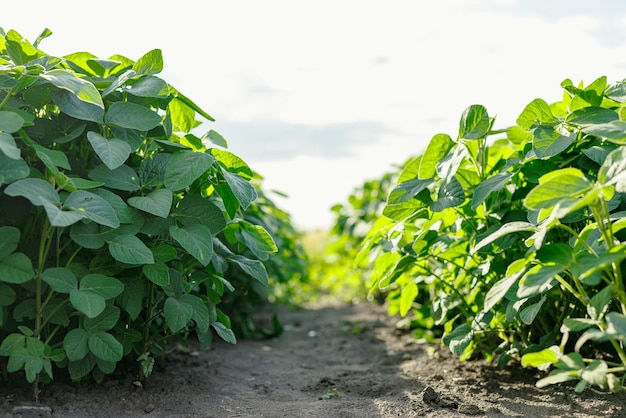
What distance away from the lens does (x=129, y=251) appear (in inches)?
70.7

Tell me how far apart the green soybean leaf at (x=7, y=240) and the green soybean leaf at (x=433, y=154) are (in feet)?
4.25

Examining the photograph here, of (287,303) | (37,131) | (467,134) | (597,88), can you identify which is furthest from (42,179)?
(287,303)

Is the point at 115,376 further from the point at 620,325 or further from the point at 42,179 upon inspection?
the point at 620,325

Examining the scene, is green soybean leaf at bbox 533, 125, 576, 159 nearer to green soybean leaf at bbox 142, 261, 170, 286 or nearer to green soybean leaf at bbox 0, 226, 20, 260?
green soybean leaf at bbox 142, 261, 170, 286

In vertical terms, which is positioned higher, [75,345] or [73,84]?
[73,84]

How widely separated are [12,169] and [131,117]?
0.37m

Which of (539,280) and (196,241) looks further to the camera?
(196,241)

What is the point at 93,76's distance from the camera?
207cm

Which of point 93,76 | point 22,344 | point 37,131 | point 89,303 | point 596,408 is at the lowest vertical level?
point 596,408

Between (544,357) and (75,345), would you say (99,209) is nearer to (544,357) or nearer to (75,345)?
(75,345)

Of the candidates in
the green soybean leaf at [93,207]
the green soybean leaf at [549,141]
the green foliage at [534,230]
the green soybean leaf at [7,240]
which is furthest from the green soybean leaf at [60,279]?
the green soybean leaf at [549,141]

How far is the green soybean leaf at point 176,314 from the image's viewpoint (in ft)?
6.37

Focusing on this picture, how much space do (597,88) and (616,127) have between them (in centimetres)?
58

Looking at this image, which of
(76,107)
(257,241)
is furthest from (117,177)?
(257,241)
